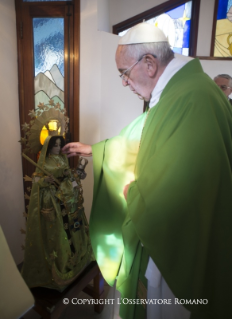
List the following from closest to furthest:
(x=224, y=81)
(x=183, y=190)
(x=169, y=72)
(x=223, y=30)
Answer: (x=183, y=190) < (x=169, y=72) < (x=224, y=81) < (x=223, y=30)

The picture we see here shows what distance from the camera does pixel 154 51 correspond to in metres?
1.01

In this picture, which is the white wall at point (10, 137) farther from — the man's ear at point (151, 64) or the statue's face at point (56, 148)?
the man's ear at point (151, 64)

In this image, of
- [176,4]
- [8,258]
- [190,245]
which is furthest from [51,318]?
[176,4]

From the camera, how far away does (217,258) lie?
82 cm

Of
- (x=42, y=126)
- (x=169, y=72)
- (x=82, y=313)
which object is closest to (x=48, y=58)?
(x=42, y=126)

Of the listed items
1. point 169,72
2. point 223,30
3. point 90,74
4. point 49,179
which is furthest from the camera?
point 223,30

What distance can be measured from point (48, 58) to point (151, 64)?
1.24m

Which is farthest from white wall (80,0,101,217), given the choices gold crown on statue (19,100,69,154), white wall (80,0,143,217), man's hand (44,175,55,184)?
man's hand (44,175,55,184)

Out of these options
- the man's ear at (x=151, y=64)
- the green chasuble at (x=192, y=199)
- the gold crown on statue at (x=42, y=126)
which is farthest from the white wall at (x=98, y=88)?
the green chasuble at (x=192, y=199)

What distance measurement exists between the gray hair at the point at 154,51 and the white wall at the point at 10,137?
47.4 inches

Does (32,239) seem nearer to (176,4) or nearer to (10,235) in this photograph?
(10,235)

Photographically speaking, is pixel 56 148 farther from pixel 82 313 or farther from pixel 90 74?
pixel 82 313

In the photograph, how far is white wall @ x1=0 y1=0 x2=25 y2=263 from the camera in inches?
68.1

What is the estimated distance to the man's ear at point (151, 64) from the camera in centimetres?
100
